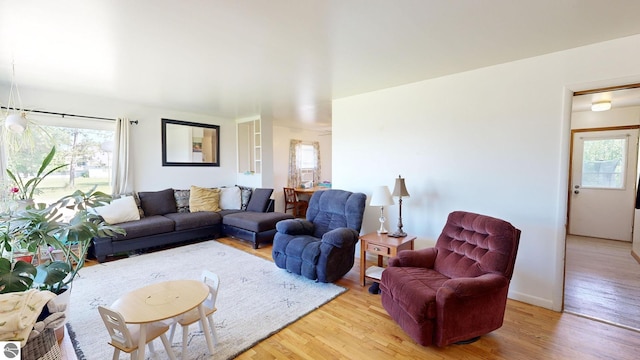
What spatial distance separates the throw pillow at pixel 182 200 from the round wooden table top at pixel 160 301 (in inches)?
132

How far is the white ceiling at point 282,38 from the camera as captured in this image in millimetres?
1840

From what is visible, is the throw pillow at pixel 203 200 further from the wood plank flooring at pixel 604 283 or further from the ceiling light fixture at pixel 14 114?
the wood plank flooring at pixel 604 283

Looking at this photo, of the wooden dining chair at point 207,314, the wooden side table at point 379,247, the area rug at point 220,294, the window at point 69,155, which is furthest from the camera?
the window at point 69,155

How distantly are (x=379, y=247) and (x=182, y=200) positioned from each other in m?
3.80

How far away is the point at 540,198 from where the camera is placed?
268 cm

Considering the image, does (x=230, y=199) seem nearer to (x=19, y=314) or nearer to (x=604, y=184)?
(x=19, y=314)

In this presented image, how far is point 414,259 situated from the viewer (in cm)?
258

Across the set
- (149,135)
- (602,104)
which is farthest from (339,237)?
(602,104)

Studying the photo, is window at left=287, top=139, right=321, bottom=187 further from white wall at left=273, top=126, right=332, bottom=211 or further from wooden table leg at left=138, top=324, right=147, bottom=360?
wooden table leg at left=138, top=324, right=147, bottom=360

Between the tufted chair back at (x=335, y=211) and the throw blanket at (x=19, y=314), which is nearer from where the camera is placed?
the throw blanket at (x=19, y=314)

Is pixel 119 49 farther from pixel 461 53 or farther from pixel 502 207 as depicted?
pixel 502 207

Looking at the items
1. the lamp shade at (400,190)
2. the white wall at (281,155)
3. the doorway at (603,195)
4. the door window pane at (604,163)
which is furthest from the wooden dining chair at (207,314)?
the door window pane at (604,163)

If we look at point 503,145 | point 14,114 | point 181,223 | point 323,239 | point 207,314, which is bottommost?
point 207,314

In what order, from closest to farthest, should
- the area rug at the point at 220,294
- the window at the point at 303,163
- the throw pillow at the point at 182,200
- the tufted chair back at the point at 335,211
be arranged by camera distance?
the area rug at the point at 220,294 → the tufted chair back at the point at 335,211 → the throw pillow at the point at 182,200 → the window at the point at 303,163
